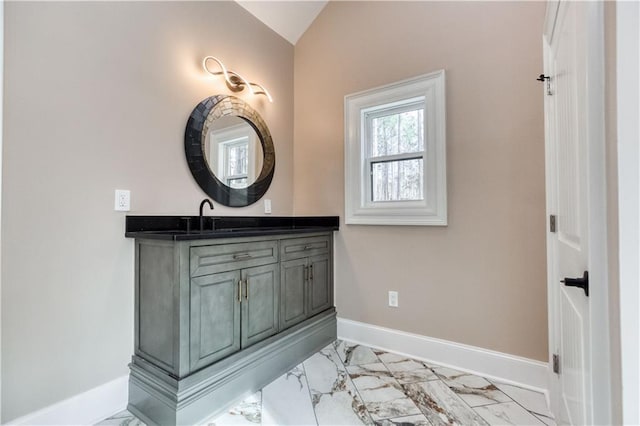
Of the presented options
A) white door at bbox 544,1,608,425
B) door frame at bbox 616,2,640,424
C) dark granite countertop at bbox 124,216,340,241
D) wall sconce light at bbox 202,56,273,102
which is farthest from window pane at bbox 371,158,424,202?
door frame at bbox 616,2,640,424

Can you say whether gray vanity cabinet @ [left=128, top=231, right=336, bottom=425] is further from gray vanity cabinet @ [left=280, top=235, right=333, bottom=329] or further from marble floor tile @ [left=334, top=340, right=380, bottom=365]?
marble floor tile @ [left=334, top=340, right=380, bottom=365]

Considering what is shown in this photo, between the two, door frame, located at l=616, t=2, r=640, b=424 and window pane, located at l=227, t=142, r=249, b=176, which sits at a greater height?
window pane, located at l=227, t=142, r=249, b=176

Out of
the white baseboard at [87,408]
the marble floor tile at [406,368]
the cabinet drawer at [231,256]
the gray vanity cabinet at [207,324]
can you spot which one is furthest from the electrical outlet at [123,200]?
the marble floor tile at [406,368]

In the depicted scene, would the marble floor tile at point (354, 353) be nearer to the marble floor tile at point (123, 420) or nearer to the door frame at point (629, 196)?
the marble floor tile at point (123, 420)

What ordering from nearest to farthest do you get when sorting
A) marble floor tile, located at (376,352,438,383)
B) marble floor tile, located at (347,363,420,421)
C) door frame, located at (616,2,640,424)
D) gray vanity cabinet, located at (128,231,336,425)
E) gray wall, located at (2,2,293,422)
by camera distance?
1. door frame, located at (616,2,640,424)
2. gray wall, located at (2,2,293,422)
3. gray vanity cabinet, located at (128,231,336,425)
4. marble floor tile, located at (347,363,420,421)
5. marble floor tile, located at (376,352,438,383)

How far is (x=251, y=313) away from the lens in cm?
191

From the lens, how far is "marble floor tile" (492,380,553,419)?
1683 mm

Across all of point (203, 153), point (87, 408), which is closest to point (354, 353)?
point (87, 408)

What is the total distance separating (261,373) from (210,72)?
2206 millimetres

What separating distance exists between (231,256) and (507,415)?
5.90ft

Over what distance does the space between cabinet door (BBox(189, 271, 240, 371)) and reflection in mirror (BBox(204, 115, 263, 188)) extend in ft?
3.08

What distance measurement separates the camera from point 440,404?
1.73 m

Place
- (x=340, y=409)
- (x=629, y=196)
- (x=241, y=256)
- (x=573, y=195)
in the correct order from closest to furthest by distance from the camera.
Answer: (x=629, y=196)
(x=573, y=195)
(x=340, y=409)
(x=241, y=256)

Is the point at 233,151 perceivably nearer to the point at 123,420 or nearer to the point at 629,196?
the point at 123,420
